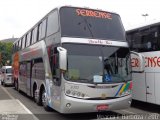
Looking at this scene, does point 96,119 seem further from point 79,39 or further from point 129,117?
point 79,39

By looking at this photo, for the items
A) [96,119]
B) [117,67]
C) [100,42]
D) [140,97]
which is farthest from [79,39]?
[140,97]

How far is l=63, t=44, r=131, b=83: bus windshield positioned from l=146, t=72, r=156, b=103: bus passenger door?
1.79 m

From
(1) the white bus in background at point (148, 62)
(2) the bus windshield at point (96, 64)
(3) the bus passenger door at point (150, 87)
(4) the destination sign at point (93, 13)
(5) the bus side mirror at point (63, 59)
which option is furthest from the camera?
(3) the bus passenger door at point (150, 87)

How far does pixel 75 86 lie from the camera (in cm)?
985

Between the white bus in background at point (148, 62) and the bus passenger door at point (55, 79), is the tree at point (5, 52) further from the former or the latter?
the bus passenger door at point (55, 79)

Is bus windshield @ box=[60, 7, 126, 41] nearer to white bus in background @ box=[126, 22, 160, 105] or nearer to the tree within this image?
white bus in background @ box=[126, 22, 160, 105]

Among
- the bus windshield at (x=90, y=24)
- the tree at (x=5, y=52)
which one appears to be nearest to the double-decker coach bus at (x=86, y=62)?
the bus windshield at (x=90, y=24)

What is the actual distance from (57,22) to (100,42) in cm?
166

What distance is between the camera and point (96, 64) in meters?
10.2

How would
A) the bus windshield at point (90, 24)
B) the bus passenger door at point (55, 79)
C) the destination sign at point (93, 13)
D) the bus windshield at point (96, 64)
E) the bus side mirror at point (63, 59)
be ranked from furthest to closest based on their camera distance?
the destination sign at point (93, 13)
the bus windshield at point (90, 24)
the bus passenger door at point (55, 79)
the bus windshield at point (96, 64)
the bus side mirror at point (63, 59)

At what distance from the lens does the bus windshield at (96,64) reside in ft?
32.7

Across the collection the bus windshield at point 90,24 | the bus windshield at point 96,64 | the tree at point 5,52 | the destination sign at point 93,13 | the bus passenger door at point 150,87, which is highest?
the tree at point 5,52

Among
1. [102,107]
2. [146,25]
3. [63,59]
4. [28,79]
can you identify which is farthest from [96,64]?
[28,79]

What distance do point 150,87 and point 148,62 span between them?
37.8 inches
